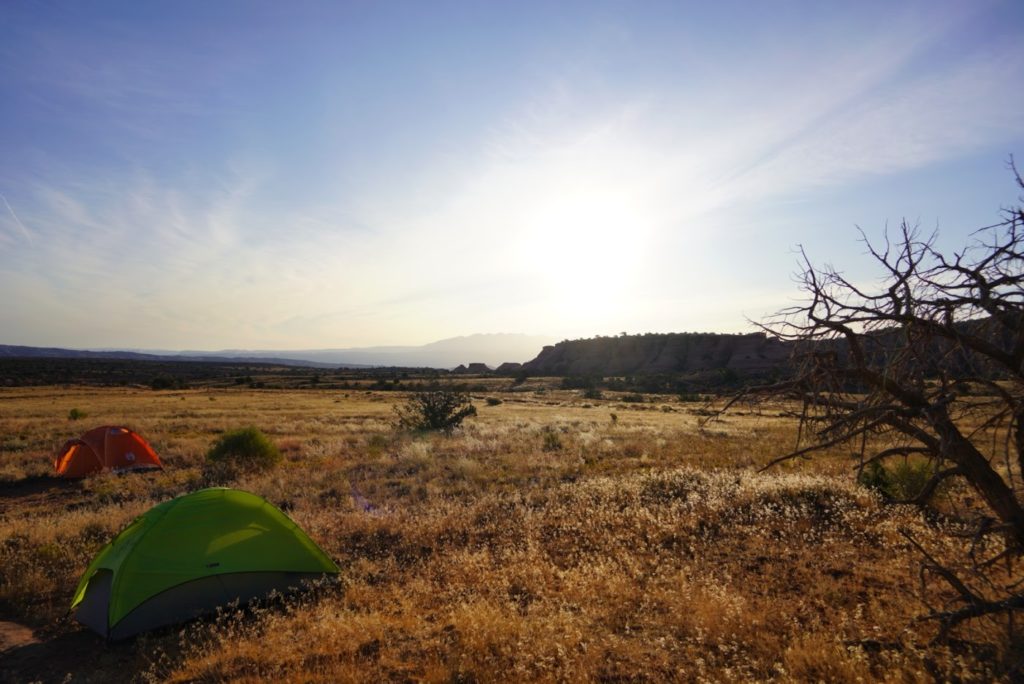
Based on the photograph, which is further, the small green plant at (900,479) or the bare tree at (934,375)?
the small green plant at (900,479)

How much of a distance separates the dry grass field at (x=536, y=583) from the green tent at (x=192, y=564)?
0.90ft

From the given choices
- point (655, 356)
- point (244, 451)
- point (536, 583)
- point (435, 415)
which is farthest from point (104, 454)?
point (655, 356)

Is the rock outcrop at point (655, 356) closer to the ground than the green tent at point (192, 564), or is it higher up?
higher up

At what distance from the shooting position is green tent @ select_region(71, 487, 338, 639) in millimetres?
6465

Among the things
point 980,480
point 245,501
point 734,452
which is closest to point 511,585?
point 245,501

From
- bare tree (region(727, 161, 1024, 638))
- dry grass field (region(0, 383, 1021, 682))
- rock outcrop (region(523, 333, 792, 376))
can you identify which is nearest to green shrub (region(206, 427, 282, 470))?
dry grass field (region(0, 383, 1021, 682))

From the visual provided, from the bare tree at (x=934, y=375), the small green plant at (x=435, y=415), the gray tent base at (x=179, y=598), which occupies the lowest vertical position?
the gray tent base at (x=179, y=598)

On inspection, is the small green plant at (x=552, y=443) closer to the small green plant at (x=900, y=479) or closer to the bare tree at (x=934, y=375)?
the small green plant at (x=900, y=479)

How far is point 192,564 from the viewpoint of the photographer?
6863 mm

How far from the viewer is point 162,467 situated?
54.2 ft

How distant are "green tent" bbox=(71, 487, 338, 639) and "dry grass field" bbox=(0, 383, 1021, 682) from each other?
273 mm

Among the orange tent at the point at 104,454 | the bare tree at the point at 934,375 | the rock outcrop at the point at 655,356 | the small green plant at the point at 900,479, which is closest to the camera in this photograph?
the bare tree at the point at 934,375

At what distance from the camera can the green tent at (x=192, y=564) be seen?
646 centimetres

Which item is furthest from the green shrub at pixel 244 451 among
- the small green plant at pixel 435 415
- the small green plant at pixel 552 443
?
the small green plant at pixel 552 443
